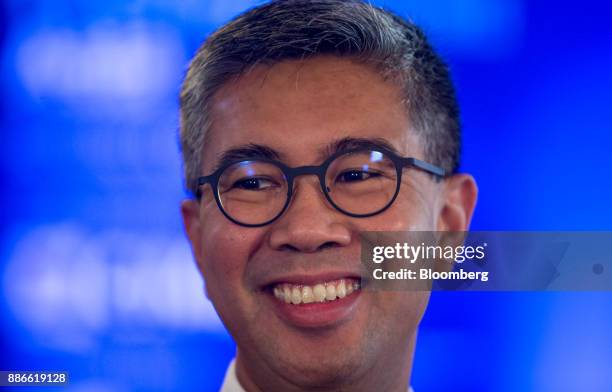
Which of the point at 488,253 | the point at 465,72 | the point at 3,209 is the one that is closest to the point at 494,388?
the point at 488,253

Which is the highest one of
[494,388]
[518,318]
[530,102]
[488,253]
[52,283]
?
[530,102]

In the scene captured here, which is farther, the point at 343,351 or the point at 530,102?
the point at 530,102

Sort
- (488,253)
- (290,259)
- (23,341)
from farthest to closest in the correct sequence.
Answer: (23,341) → (488,253) → (290,259)

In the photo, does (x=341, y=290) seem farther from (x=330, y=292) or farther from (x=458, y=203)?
(x=458, y=203)

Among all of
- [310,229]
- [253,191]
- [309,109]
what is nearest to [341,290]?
[310,229]

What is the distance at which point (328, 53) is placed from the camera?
1.80 metres

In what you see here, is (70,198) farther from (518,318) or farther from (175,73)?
(518,318)

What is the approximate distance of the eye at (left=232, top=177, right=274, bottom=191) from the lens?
176 cm

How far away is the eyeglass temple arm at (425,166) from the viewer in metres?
1.78

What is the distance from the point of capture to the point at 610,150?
76.7 inches

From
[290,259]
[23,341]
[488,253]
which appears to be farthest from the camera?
[23,341]

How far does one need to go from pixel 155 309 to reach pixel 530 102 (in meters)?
1.08

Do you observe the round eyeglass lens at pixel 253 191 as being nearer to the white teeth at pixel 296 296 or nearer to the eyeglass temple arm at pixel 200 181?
the eyeglass temple arm at pixel 200 181

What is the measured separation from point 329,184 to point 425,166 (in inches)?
9.6
